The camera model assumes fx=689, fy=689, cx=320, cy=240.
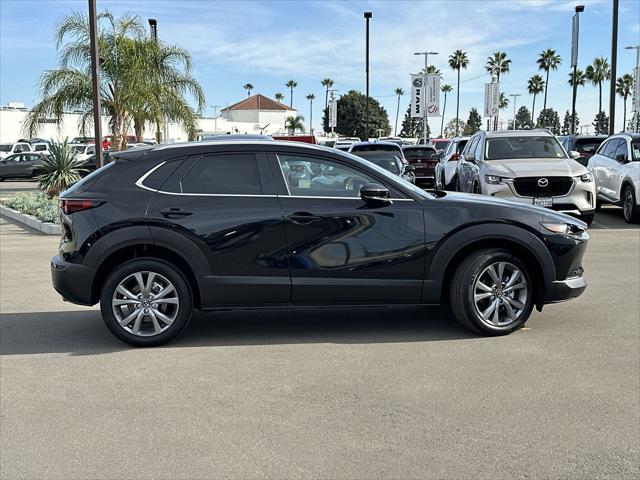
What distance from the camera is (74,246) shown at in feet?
19.2

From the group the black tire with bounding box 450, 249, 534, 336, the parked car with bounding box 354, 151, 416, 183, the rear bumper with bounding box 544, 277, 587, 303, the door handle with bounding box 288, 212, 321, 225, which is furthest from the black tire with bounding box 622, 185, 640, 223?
the door handle with bounding box 288, 212, 321, 225

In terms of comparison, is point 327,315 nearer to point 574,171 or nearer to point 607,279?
point 607,279

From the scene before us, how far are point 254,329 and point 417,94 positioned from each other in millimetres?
26376

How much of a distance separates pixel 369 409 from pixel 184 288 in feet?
6.91

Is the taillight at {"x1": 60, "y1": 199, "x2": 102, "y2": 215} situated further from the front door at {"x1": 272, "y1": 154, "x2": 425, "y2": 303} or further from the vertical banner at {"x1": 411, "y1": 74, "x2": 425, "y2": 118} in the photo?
the vertical banner at {"x1": 411, "y1": 74, "x2": 425, "y2": 118}

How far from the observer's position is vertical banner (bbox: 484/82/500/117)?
130 ft

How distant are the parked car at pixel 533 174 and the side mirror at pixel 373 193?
20.6ft

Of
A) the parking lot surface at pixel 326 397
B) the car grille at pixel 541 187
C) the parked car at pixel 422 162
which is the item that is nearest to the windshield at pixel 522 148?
the car grille at pixel 541 187

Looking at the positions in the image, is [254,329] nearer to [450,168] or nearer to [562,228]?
[562,228]

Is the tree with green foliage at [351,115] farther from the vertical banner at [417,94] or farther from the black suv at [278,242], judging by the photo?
the black suv at [278,242]

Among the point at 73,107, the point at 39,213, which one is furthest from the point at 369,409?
the point at 73,107

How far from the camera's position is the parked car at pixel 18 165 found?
106 feet

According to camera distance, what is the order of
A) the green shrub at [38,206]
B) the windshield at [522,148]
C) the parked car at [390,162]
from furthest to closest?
the parked car at [390,162] < the green shrub at [38,206] < the windshield at [522,148]

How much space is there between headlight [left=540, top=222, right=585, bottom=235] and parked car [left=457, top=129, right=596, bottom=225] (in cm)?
546
